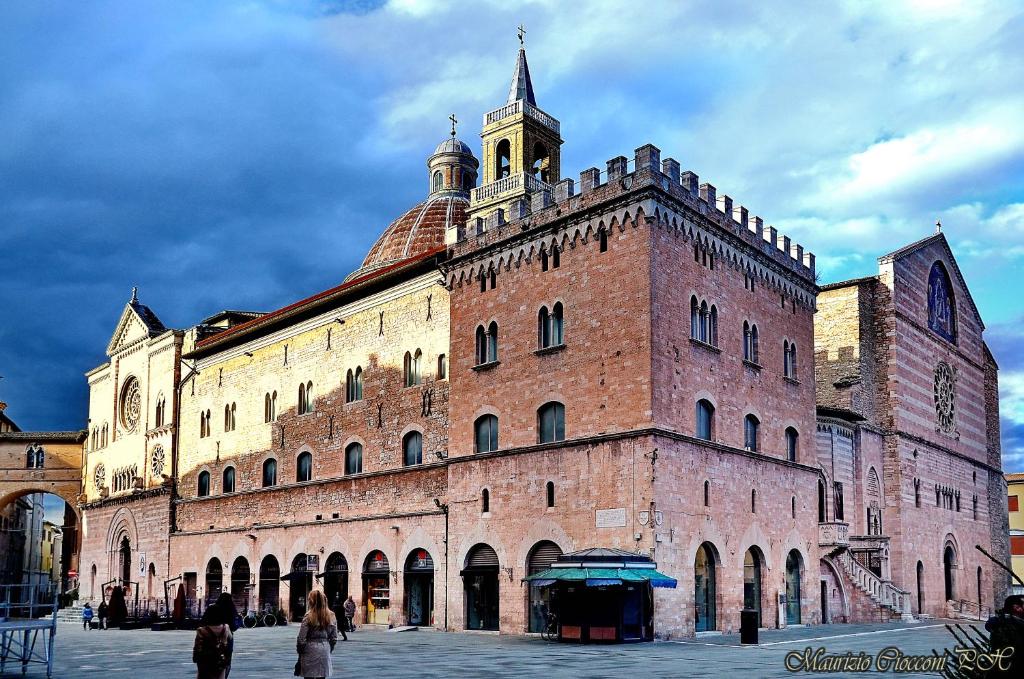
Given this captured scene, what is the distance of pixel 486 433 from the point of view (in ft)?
105

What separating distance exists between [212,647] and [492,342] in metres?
21.1

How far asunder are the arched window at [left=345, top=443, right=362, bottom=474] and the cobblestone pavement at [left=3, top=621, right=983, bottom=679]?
648cm

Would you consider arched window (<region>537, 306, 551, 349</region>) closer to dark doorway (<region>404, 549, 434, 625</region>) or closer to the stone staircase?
dark doorway (<region>404, 549, 434, 625</region>)

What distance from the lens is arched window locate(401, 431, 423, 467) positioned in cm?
3509

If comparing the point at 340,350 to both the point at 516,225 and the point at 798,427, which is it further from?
the point at 798,427

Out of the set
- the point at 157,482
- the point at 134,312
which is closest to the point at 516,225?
the point at 157,482

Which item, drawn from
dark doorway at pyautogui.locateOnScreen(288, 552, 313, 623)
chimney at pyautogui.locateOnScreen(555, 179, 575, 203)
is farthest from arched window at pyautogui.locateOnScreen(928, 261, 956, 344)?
dark doorway at pyautogui.locateOnScreen(288, 552, 313, 623)

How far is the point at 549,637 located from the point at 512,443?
572 cm

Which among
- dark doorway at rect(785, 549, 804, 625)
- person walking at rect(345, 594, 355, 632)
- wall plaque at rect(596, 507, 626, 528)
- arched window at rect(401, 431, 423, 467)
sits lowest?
person walking at rect(345, 594, 355, 632)

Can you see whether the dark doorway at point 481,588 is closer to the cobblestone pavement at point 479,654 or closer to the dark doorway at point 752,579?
the cobblestone pavement at point 479,654

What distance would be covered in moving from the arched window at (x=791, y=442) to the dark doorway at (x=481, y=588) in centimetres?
1021

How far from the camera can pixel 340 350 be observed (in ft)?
129

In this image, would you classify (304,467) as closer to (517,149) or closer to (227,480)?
(227,480)

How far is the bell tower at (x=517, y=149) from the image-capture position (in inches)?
1678
